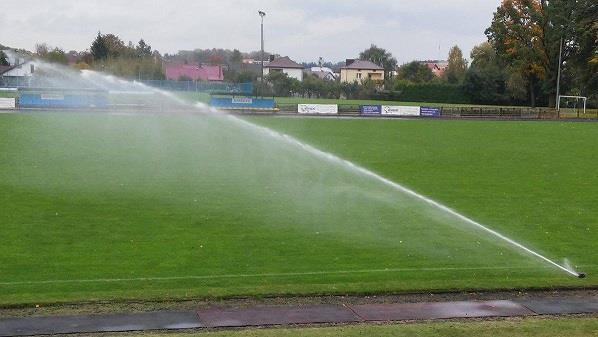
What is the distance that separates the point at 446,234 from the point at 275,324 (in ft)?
26.8

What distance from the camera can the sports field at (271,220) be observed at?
13.5 metres

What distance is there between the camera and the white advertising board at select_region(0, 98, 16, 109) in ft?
218

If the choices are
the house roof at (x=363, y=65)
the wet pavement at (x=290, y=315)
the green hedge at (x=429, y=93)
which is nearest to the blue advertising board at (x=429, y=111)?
Answer: the green hedge at (x=429, y=93)

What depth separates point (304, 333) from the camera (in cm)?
1019

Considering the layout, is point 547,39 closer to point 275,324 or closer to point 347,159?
point 347,159

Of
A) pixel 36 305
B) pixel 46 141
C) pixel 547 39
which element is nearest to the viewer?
pixel 36 305

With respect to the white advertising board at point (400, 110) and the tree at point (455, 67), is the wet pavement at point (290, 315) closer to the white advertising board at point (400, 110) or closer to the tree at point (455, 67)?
the white advertising board at point (400, 110)

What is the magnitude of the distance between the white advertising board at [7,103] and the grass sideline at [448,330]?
6228cm

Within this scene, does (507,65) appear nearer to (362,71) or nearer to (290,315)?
(362,71)

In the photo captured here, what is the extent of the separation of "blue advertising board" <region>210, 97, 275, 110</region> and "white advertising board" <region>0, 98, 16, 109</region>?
2028cm

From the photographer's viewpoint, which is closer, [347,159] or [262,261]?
[262,261]

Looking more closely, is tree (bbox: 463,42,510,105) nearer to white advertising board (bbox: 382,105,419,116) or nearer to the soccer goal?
the soccer goal

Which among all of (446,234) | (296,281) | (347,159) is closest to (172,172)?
(347,159)

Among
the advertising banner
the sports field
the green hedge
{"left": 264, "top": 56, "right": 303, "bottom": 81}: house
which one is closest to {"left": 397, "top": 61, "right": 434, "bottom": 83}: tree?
the green hedge
